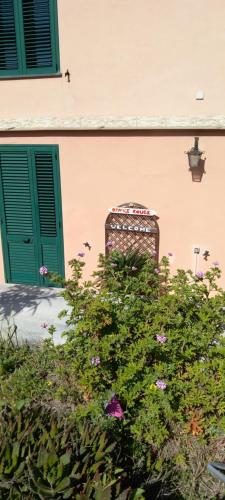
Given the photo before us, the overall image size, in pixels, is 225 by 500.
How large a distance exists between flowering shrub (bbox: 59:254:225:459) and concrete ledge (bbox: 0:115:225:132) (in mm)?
2867

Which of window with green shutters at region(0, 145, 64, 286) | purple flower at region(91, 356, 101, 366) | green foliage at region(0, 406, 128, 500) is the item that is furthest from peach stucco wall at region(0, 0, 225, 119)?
green foliage at region(0, 406, 128, 500)

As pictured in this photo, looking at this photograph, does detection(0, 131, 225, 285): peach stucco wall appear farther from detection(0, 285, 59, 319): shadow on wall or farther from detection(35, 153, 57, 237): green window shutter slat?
detection(0, 285, 59, 319): shadow on wall

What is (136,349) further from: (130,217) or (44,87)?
(44,87)

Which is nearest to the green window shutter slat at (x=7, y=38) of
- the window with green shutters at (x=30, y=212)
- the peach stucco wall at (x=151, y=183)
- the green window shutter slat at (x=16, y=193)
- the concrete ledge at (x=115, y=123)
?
the concrete ledge at (x=115, y=123)

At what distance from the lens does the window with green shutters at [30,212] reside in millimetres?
6785

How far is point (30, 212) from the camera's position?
7105mm

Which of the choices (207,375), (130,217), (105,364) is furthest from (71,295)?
(130,217)

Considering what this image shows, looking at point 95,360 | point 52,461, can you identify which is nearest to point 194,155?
point 95,360

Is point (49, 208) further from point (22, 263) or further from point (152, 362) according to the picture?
point (152, 362)

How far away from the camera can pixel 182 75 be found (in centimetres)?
587

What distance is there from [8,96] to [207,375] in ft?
17.6

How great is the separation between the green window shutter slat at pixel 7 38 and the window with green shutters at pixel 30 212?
1.31m

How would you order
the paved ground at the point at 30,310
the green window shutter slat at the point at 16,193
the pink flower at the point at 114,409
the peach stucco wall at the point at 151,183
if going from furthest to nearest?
the green window shutter slat at the point at 16,193
the peach stucco wall at the point at 151,183
the paved ground at the point at 30,310
the pink flower at the point at 114,409

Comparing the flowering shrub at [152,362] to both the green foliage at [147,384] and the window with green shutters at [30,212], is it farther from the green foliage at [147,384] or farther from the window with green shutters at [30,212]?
the window with green shutters at [30,212]
